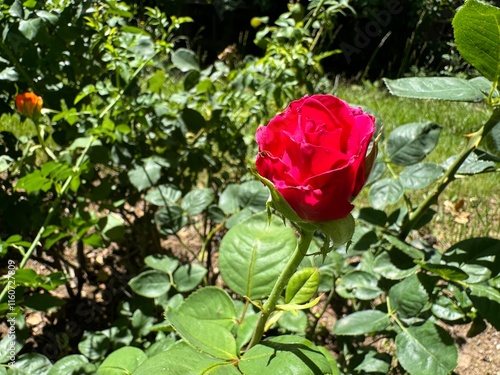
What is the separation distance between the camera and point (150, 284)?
1055 mm

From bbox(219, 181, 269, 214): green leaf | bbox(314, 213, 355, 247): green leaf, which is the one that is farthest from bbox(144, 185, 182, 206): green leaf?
bbox(314, 213, 355, 247): green leaf

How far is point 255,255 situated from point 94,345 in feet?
1.49

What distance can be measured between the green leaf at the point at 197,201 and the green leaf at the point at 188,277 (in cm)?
13

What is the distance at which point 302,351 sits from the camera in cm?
63

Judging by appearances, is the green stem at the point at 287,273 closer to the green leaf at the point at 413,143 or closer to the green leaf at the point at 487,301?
the green leaf at the point at 487,301

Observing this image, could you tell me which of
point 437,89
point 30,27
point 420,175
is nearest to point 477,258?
point 420,175

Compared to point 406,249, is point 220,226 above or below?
below

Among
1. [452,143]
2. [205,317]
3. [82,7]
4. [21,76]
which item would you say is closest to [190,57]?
[82,7]

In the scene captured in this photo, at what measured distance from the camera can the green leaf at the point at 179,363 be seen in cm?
60

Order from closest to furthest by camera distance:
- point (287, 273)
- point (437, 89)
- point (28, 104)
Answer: point (287, 273) < point (437, 89) < point (28, 104)

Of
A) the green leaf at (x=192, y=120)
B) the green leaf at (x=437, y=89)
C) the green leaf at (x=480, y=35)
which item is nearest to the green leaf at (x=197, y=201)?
the green leaf at (x=192, y=120)

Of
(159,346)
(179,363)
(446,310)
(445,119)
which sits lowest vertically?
(445,119)

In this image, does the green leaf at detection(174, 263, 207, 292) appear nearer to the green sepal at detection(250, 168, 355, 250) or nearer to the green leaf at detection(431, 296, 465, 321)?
the green leaf at detection(431, 296, 465, 321)
